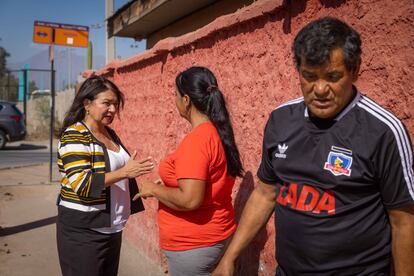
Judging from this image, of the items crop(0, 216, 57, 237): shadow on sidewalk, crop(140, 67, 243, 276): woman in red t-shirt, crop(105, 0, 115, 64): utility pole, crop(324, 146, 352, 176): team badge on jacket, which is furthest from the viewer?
crop(105, 0, 115, 64): utility pole

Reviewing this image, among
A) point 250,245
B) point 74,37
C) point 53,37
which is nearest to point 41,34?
point 53,37

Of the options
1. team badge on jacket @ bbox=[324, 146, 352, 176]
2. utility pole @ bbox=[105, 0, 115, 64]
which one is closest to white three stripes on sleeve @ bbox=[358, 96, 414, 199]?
team badge on jacket @ bbox=[324, 146, 352, 176]

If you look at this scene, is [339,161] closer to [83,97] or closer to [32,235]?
[83,97]

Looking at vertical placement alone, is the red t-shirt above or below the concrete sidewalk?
above

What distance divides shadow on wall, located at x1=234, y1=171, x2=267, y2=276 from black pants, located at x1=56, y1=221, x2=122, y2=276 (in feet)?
3.20

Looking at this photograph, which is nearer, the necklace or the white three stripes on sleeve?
the white three stripes on sleeve

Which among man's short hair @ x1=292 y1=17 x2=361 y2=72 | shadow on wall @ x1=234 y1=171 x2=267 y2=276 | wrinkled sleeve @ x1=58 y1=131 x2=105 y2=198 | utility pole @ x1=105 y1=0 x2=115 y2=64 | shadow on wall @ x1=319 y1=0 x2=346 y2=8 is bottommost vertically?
shadow on wall @ x1=234 y1=171 x2=267 y2=276

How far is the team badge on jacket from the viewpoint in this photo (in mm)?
1502

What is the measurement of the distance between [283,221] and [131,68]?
→ 4.04 metres

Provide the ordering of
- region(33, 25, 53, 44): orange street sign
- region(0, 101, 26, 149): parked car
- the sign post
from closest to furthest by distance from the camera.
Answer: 1. the sign post
2. region(33, 25, 53, 44): orange street sign
3. region(0, 101, 26, 149): parked car

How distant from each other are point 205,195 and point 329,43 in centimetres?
113

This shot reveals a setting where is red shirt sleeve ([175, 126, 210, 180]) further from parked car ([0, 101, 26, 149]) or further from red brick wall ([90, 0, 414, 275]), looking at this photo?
parked car ([0, 101, 26, 149])

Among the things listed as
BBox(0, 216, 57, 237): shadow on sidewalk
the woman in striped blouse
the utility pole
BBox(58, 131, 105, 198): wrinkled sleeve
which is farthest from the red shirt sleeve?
the utility pole

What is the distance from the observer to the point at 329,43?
59.1 inches
